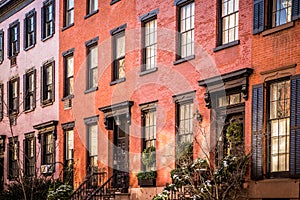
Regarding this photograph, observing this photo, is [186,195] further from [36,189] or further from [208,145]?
[36,189]

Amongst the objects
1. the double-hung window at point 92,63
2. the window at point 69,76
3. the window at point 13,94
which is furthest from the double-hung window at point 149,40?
the window at point 13,94

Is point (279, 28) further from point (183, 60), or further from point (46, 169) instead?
point (46, 169)

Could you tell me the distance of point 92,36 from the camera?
27.3 meters

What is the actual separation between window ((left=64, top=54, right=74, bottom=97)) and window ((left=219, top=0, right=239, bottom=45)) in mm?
10901

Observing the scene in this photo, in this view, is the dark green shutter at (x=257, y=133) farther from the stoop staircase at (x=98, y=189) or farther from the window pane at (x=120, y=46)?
the window pane at (x=120, y=46)

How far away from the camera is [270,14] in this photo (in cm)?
1769

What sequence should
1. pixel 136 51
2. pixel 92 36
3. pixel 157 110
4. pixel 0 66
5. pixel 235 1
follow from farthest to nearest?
pixel 0 66
pixel 92 36
pixel 136 51
pixel 157 110
pixel 235 1

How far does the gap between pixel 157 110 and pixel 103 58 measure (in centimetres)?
469

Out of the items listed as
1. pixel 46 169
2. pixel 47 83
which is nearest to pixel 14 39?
pixel 47 83

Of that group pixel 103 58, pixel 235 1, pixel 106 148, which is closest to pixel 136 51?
pixel 103 58

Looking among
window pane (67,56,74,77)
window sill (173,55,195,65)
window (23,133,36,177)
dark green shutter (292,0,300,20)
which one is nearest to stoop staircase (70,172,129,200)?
window sill (173,55,195,65)

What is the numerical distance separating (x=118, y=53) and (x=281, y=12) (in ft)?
30.5

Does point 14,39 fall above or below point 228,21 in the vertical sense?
above

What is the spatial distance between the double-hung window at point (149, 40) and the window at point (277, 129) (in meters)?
6.14
